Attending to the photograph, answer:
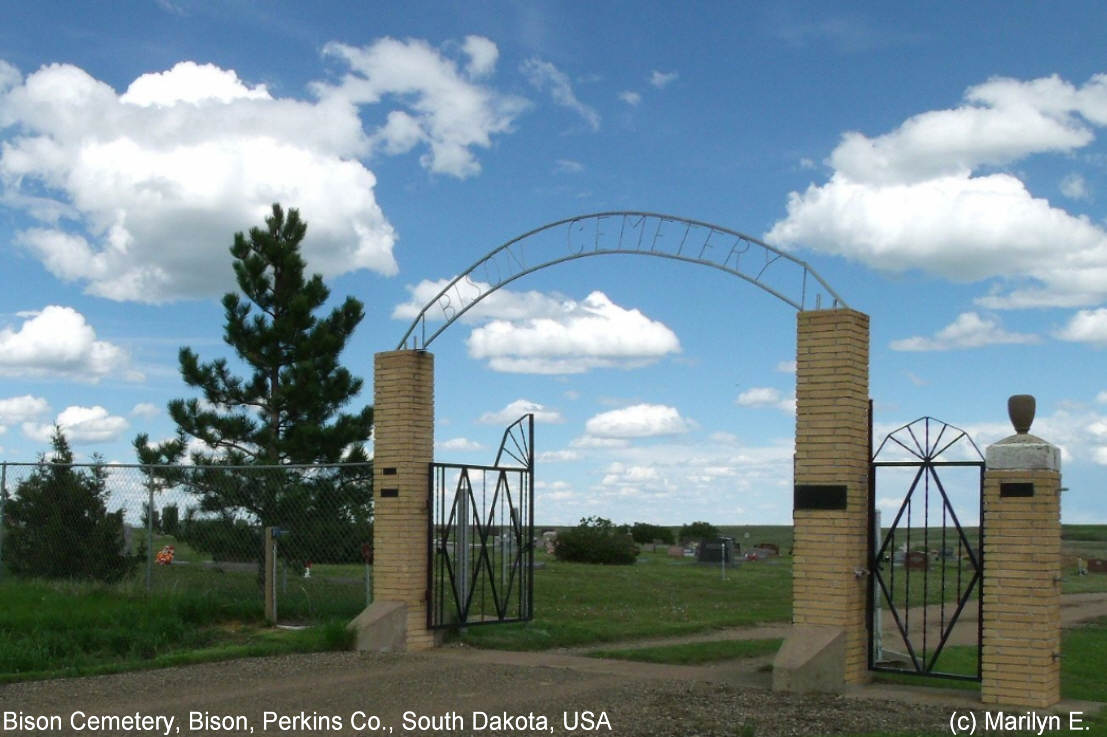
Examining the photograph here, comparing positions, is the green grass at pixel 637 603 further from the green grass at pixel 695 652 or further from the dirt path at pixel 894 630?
the green grass at pixel 695 652

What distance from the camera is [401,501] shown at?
43.8ft

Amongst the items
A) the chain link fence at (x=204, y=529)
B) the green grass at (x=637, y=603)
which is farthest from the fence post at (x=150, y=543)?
the green grass at (x=637, y=603)

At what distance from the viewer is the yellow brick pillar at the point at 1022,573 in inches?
384

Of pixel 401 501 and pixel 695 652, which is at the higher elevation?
pixel 401 501

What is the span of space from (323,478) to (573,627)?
494 centimetres

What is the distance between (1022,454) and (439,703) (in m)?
5.31

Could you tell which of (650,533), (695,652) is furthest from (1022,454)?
(650,533)

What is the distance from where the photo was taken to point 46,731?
28.1 ft

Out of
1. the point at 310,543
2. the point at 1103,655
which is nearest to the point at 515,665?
the point at 310,543

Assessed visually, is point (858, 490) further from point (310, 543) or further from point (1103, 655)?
point (310, 543)

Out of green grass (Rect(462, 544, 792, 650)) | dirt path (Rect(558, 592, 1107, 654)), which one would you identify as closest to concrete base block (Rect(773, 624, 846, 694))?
dirt path (Rect(558, 592, 1107, 654))

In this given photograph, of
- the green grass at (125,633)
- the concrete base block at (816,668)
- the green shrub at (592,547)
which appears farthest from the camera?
the green shrub at (592,547)

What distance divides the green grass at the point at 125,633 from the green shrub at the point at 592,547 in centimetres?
1887

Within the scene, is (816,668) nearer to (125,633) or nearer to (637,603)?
(125,633)
